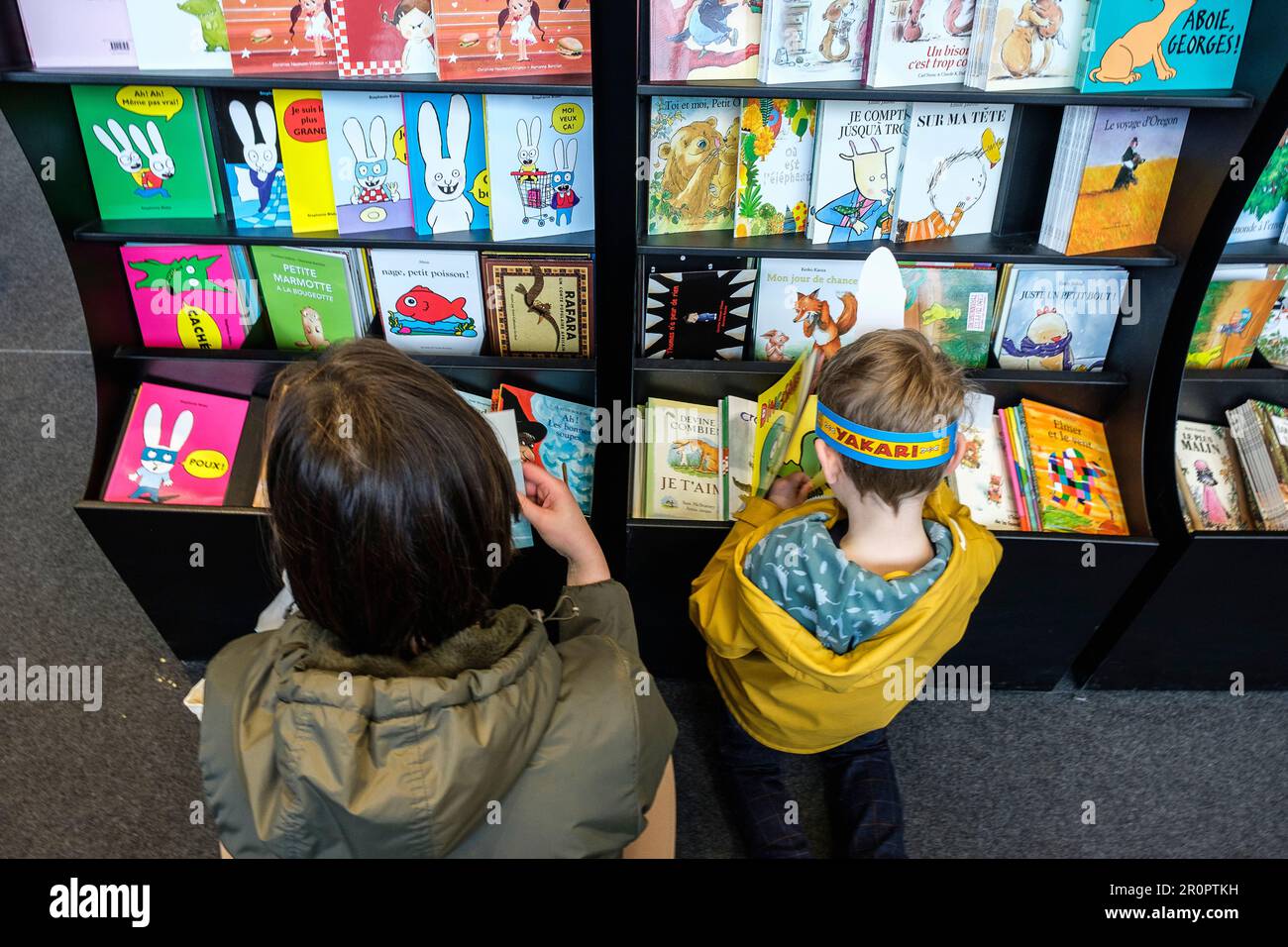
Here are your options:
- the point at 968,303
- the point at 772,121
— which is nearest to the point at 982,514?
the point at 968,303

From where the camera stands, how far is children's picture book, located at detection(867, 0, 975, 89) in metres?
1.77

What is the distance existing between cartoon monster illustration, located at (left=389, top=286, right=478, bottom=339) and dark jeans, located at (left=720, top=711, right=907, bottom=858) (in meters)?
1.11

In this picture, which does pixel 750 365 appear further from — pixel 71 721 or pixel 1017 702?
pixel 71 721

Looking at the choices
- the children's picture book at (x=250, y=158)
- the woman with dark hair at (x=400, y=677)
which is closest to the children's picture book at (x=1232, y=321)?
the woman with dark hair at (x=400, y=677)

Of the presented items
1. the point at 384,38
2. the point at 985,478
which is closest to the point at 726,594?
the point at 985,478

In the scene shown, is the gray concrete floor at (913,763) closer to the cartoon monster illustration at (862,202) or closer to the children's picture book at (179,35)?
the cartoon monster illustration at (862,202)

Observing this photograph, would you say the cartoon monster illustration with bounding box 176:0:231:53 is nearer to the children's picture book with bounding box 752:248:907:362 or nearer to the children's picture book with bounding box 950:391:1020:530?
the children's picture book with bounding box 752:248:907:362

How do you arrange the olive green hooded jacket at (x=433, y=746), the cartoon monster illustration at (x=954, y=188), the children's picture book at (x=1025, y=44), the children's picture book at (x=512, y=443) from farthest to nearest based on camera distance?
1. the cartoon monster illustration at (x=954, y=188)
2. the children's picture book at (x=512, y=443)
3. the children's picture book at (x=1025, y=44)
4. the olive green hooded jacket at (x=433, y=746)

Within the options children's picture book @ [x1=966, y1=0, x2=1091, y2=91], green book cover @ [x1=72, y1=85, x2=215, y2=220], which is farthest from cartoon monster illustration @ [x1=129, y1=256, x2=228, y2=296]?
children's picture book @ [x1=966, y1=0, x2=1091, y2=91]

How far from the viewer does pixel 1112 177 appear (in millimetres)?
1981

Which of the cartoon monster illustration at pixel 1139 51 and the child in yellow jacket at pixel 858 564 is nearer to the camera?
the child in yellow jacket at pixel 858 564

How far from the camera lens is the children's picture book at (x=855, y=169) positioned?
195cm

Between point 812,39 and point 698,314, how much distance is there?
0.63 metres

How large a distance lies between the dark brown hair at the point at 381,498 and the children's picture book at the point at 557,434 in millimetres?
1111
